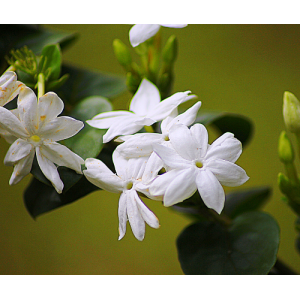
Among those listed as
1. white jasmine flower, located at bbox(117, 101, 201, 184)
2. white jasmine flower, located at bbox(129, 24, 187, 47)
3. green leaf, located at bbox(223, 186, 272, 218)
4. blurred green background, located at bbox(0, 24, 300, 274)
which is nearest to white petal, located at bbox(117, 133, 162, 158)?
white jasmine flower, located at bbox(117, 101, 201, 184)

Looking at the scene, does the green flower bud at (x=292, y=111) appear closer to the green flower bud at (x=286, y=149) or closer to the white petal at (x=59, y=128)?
the green flower bud at (x=286, y=149)

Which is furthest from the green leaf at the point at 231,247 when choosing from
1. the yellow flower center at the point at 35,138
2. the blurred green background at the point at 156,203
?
the blurred green background at the point at 156,203

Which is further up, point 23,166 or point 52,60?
point 52,60

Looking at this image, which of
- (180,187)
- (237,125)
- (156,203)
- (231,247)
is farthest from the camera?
(156,203)

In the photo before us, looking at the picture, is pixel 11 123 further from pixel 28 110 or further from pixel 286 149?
pixel 286 149

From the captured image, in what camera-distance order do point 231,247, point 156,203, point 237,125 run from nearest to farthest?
1. point 231,247
2. point 237,125
3. point 156,203

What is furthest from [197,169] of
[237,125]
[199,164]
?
[237,125]

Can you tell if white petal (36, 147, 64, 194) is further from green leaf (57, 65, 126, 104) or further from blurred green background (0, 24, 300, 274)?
blurred green background (0, 24, 300, 274)
